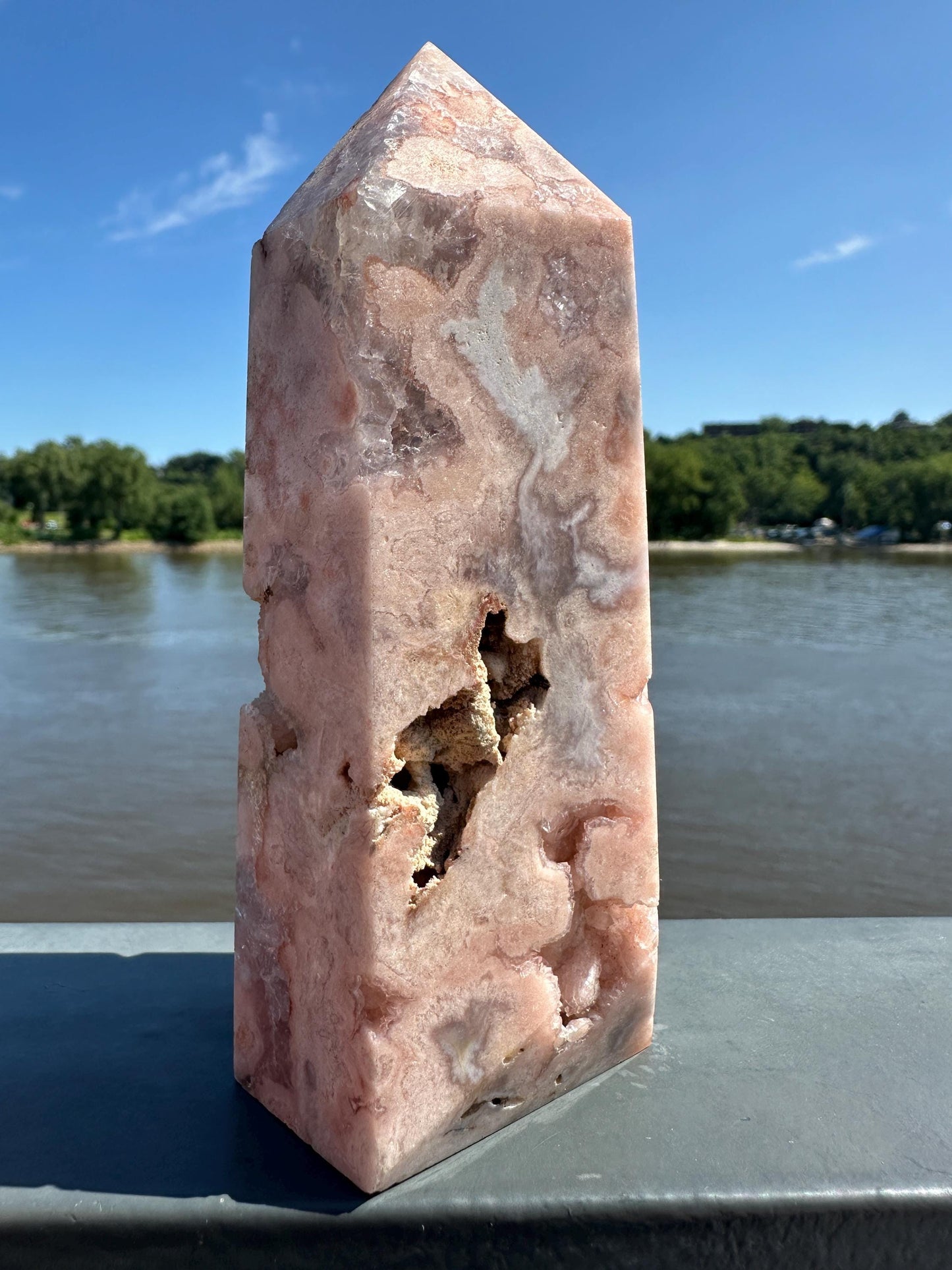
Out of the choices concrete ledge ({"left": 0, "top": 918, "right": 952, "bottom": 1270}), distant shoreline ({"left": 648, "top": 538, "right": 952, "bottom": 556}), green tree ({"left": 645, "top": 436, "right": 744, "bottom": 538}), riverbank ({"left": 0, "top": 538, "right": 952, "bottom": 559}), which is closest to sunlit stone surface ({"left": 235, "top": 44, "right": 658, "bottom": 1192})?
concrete ledge ({"left": 0, "top": 918, "right": 952, "bottom": 1270})

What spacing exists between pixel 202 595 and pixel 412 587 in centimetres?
2443

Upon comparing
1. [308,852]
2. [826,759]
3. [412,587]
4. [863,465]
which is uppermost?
[863,465]

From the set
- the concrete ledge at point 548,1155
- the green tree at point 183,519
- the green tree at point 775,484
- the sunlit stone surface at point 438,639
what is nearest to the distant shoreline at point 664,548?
the green tree at point 183,519

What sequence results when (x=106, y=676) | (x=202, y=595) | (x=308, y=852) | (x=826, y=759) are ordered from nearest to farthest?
(x=308, y=852) < (x=826, y=759) < (x=106, y=676) < (x=202, y=595)

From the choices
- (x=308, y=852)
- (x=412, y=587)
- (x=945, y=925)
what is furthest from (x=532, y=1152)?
(x=945, y=925)

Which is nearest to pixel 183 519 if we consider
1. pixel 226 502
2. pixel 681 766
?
pixel 226 502

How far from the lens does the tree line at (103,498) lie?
64062 millimetres

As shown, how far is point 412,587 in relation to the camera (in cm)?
188

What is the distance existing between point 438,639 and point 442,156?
876 mm

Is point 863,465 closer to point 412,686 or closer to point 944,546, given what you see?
point 944,546

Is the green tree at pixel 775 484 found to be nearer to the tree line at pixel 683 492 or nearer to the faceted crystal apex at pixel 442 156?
the tree line at pixel 683 492

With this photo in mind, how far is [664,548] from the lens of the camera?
60.1 meters

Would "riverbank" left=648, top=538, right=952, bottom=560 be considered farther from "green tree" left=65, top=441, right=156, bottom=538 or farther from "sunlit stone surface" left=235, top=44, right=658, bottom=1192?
"sunlit stone surface" left=235, top=44, right=658, bottom=1192

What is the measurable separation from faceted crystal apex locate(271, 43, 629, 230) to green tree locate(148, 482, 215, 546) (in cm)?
6299
